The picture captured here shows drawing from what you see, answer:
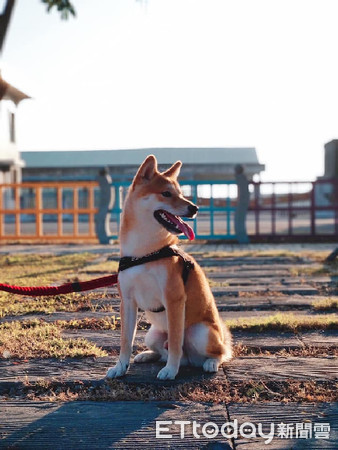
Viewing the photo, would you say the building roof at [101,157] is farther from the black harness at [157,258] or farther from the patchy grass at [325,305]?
the black harness at [157,258]

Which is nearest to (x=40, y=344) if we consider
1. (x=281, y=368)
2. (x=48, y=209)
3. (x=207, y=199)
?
(x=281, y=368)

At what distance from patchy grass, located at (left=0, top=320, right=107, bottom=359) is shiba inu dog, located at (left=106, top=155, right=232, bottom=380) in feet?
1.81

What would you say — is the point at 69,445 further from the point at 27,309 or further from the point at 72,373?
the point at 27,309

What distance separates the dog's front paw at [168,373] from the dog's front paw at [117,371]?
213mm

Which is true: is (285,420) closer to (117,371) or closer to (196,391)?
(196,391)

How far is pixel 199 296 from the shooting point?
126 inches

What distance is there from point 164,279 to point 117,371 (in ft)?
2.01

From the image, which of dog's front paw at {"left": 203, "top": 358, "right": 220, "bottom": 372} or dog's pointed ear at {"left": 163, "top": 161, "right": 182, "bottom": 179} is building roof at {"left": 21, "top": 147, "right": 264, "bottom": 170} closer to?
dog's pointed ear at {"left": 163, "top": 161, "right": 182, "bottom": 179}

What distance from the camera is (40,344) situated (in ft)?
12.2

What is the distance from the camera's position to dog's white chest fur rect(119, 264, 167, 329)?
117 inches

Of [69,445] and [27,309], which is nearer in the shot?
[69,445]

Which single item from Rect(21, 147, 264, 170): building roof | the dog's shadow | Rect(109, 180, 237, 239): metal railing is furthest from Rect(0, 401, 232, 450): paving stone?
Rect(109, 180, 237, 239): metal railing

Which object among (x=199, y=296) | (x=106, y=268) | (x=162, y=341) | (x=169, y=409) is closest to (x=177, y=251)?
(x=199, y=296)

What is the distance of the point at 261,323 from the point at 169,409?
6.30 ft
